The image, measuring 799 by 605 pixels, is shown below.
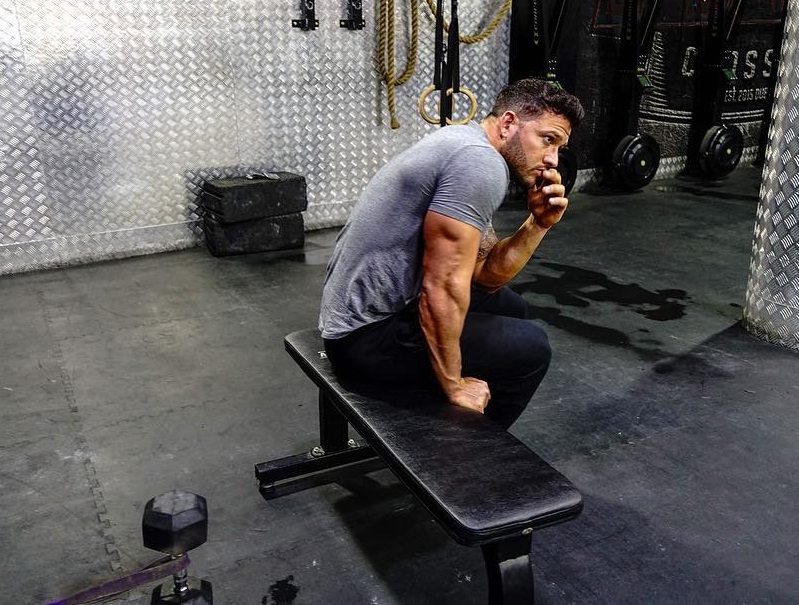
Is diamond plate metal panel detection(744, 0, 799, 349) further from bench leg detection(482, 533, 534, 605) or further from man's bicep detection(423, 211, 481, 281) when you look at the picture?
bench leg detection(482, 533, 534, 605)

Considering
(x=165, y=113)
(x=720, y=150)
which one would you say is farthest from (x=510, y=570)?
(x=720, y=150)

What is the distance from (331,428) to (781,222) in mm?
1996

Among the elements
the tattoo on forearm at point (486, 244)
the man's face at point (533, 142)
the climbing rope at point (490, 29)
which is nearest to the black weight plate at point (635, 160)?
the climbing rope at point (490, 29)

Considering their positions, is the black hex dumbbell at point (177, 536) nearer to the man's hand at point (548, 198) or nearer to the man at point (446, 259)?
the man at point (446, 259)

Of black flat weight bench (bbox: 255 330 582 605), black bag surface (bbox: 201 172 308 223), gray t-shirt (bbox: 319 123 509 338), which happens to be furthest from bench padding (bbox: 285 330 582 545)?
black bag surface (bbox: 201 172 308 223)

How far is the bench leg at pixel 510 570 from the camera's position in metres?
1.30

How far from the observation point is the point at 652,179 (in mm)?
6188

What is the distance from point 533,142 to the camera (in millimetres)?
1651

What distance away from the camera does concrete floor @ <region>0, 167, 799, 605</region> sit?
172cm

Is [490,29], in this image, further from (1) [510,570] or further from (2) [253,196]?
(1) [510,570]

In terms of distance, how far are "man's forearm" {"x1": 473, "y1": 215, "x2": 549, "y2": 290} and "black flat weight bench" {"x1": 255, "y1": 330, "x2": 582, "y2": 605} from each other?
43cm

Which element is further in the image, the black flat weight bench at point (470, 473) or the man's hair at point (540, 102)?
the man's hair at point (540, 102)

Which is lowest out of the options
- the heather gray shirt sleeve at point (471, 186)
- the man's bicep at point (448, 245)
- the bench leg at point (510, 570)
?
the bench leg at point (510, 570)

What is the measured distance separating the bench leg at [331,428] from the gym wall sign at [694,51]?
4.50 meters
